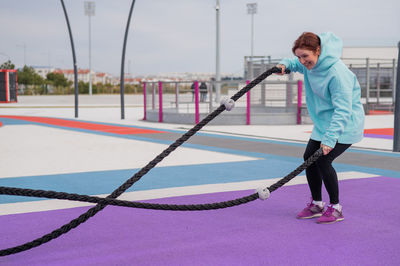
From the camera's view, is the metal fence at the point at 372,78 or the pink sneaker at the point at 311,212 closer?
the pink sneaker at the point at 311,212

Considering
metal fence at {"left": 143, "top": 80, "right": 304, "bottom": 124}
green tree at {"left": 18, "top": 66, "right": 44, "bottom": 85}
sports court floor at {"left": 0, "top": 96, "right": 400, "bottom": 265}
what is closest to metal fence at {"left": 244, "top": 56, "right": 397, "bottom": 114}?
metal fence at {"left": 143, "top": 80, "right": 304, "bottom": 124}

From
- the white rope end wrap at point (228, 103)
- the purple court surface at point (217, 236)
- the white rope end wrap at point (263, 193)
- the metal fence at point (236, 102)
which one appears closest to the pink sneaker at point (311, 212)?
the purple court surface at point (217, 236)

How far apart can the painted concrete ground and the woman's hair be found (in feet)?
4.99

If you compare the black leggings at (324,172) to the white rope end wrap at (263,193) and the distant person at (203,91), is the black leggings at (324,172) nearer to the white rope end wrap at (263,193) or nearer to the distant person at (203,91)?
the white rope end wrap at (263,193)

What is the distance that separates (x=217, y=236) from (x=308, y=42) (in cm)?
172

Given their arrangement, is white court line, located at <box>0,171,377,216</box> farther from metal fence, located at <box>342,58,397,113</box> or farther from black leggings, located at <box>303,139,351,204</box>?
metal fence, located at <box>342,58,397,113</box>

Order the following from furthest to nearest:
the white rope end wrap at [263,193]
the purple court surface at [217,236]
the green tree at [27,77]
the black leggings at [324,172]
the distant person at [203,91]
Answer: the green tree at [27,77]
the distant person at [203,91]
the black leggings at [324,172]
the white rope end wrap at [263,193]
the purple court surface at [217,236]

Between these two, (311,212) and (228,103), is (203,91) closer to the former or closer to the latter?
(311,212)

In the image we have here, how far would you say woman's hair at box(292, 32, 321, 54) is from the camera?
3.86m

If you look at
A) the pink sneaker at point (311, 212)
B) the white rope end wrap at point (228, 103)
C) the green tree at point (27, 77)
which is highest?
the green tree at point (27, 77)

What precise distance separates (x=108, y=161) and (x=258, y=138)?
15.7 ft

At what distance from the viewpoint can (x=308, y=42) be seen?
152 inches

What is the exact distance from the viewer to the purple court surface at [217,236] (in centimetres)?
343

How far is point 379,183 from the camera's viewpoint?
6.15 metres
